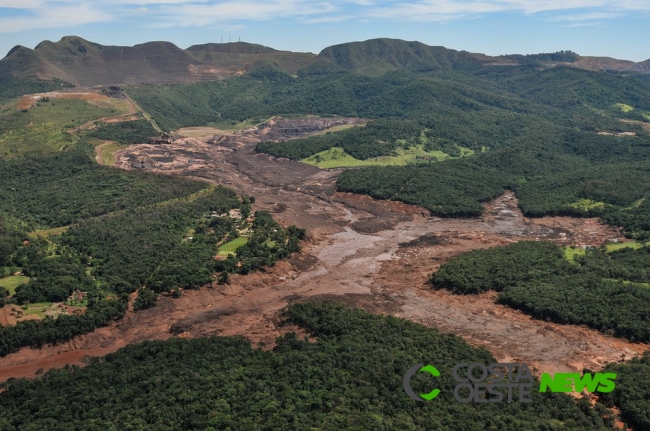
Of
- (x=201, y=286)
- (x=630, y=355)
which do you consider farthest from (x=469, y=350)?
(x=201, y=286)

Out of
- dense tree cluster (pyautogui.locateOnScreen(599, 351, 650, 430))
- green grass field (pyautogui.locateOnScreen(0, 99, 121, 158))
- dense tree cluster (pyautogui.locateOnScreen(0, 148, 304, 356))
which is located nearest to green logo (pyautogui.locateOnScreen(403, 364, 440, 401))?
dense tree cluster (pyautogui.locateOnScreen(599, 351, 650, 430))

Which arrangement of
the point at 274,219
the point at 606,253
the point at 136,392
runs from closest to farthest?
the point at 136,392 → the point at 606,253 → the point at 274,219

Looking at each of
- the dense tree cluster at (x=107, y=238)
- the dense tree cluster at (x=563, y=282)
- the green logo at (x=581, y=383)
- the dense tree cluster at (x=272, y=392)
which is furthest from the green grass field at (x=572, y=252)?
the dense tree cluster at (x=107, y=238)

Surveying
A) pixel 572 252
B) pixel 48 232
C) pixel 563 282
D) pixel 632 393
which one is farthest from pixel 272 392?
pixel 48 232

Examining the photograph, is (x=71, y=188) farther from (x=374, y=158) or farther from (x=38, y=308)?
(x=374, y=158)

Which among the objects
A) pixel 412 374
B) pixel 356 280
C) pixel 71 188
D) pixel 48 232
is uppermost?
pixel 71 188

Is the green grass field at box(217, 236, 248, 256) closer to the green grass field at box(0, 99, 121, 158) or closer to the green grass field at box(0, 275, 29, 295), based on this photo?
the green grass field at box(0, 275, 29, 295)

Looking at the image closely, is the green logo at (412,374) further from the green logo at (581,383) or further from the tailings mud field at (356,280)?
the tailings mud field at (356,280)

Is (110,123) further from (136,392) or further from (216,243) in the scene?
(136,392)
